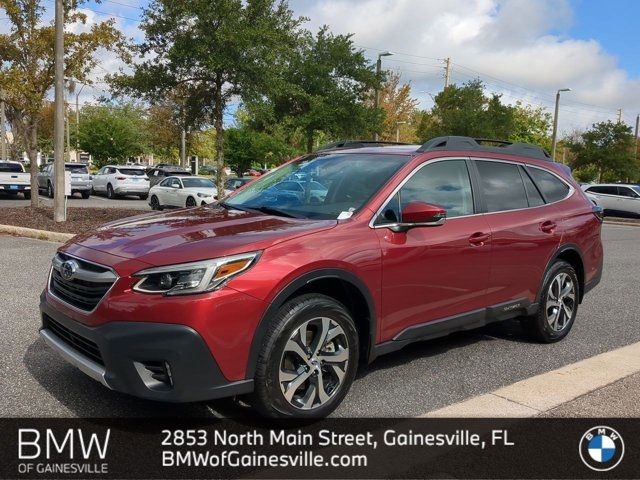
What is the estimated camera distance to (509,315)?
491cm

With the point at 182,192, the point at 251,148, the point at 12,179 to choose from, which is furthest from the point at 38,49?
the point at 251,148

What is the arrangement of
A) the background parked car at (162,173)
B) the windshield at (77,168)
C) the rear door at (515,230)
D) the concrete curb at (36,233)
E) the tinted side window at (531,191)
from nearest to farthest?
the rear door at (515,230), the tinted side window at (531,191), the concrete curb at (36,233), the windshield at (77,168), the background parked car at (162,173)

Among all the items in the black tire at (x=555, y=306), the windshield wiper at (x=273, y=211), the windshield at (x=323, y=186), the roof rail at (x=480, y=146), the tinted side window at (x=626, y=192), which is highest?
the roof rail at (x=480, y=146)

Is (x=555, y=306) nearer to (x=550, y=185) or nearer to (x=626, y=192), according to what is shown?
(x=550, y=185)

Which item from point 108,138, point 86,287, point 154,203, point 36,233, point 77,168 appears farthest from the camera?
point 108,138

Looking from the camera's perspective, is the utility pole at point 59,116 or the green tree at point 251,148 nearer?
the utility pole at point 59,116

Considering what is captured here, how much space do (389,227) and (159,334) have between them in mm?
1652

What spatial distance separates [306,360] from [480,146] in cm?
253

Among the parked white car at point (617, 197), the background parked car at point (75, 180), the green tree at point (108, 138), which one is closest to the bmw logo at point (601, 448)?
the parked white car at point (617, 197)

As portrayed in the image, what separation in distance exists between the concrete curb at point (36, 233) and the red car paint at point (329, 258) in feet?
26.2

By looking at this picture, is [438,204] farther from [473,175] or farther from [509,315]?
[509,315]

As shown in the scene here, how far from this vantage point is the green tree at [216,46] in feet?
46.8

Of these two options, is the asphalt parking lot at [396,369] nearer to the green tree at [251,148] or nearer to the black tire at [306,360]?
the black tire at [306,360]

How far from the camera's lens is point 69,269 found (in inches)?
138
